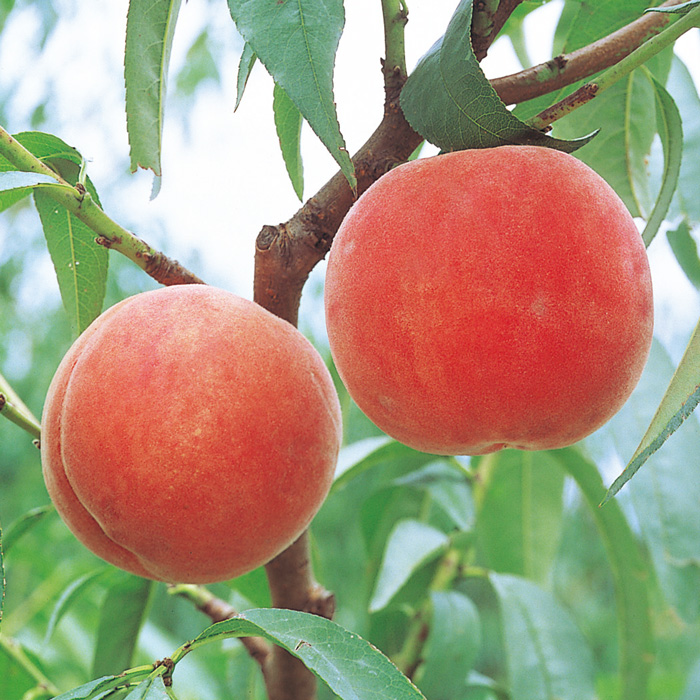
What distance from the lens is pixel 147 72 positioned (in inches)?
23.2

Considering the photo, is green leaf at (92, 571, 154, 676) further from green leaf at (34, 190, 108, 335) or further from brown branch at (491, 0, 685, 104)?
brown branch at (491, 0, 685, 104)

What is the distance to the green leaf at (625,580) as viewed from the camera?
92 centimetres

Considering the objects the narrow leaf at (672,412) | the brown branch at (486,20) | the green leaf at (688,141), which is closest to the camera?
the narrow leaf at (672,412)

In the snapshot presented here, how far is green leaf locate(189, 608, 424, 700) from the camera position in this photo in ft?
1.29

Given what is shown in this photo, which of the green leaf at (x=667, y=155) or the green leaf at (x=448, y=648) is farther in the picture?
the green leaf at (x=448, y=648)

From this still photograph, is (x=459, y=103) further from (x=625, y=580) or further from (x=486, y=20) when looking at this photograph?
(x=625, y=580)

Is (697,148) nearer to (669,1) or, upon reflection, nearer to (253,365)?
(669,1)

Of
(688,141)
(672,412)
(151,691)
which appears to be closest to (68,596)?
(151,691)

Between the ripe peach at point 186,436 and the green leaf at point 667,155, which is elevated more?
the green leaf at point 667,155

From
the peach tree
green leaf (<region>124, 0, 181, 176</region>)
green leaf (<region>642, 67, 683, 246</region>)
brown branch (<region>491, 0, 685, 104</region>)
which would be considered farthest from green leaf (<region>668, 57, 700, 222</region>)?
green leaf (<region>124, 0, 181, 176</region>)

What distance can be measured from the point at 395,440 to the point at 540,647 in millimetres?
314

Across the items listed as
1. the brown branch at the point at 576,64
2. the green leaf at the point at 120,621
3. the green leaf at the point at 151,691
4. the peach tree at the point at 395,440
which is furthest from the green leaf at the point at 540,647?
the brown branch at the point at 576,64

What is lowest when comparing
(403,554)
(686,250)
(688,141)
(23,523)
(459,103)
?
(403,554)

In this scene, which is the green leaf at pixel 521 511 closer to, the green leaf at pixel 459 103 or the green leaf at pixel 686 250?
the green leaf at pixel 686 250
